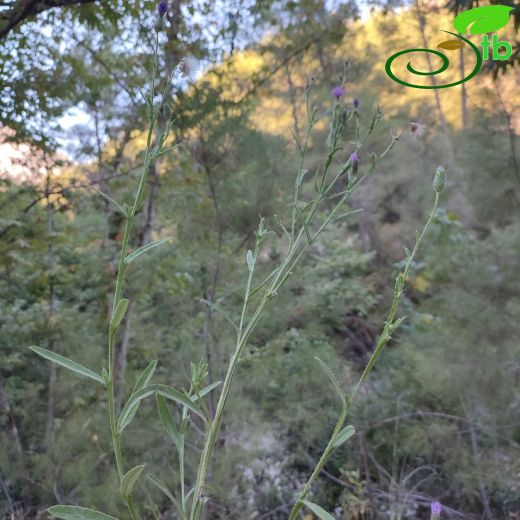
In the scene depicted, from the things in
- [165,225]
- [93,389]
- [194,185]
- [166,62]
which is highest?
[166,62]

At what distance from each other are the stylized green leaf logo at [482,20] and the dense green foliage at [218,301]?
1195mm

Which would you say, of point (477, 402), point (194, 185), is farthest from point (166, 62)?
point (477, 402)

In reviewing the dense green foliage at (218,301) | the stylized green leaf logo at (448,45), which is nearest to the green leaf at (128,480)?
the stylized green leaf logo at (448,45)

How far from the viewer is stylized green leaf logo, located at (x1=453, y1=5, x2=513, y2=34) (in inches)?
40.5

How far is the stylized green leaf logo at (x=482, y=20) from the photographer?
1.03m

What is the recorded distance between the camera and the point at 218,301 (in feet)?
10.2

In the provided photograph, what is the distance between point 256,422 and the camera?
133 inches

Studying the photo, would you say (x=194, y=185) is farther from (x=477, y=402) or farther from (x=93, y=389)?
(x=477, y=402)

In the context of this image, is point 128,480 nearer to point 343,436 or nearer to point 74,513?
point 74,513

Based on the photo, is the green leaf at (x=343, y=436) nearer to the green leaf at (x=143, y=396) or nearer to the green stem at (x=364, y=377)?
the green stem at (x=364, y=377)

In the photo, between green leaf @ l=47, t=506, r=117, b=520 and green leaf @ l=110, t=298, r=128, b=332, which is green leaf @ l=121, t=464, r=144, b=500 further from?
green leaf @ l=110, t=298, r=128, b=332

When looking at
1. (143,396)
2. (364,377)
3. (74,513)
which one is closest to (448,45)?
(364,377)

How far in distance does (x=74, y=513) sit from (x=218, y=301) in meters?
2.57

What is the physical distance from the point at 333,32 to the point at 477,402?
2.21 meters
